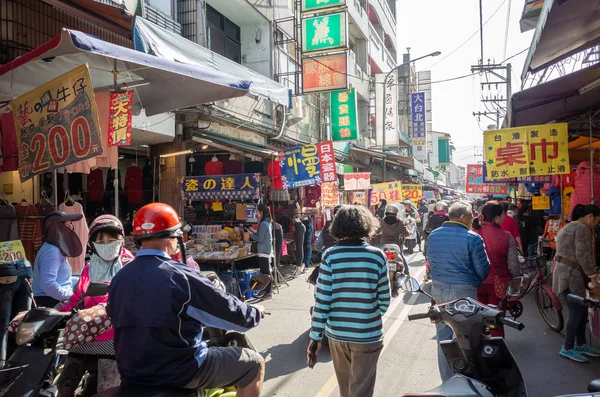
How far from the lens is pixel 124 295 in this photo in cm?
246

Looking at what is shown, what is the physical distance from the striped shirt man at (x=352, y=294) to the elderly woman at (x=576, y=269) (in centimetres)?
Result: 324

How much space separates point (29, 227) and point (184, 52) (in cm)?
394

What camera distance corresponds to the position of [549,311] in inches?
264

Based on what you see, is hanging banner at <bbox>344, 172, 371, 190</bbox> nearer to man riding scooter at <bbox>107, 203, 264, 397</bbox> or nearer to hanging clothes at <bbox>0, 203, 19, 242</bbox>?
hanging clothes at <bbox>0, 203, 19, 242</bbox>

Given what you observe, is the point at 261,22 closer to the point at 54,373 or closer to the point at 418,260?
the point at 418,260

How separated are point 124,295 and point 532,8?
9722 mm

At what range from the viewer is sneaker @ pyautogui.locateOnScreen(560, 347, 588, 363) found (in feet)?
17.3

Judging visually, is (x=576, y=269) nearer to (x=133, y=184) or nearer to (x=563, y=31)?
(x=563, y=31)

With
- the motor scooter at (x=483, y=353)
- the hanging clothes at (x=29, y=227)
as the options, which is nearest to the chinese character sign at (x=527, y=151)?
the motor scooter at (x=483, y=353)

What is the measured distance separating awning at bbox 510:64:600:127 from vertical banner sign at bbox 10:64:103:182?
6123 millimetres

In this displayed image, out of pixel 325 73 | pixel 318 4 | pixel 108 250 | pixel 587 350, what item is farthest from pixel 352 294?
pixel 318 4

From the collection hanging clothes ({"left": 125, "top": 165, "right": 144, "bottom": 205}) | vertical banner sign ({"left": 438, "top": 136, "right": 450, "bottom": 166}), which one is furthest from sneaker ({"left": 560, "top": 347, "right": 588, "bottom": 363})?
vertical banner sign ({"left": 438, "top": 136, "right": 450, "bottom": 166})

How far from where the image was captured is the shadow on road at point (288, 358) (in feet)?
17.3

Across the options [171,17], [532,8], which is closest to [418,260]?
[532,8]
